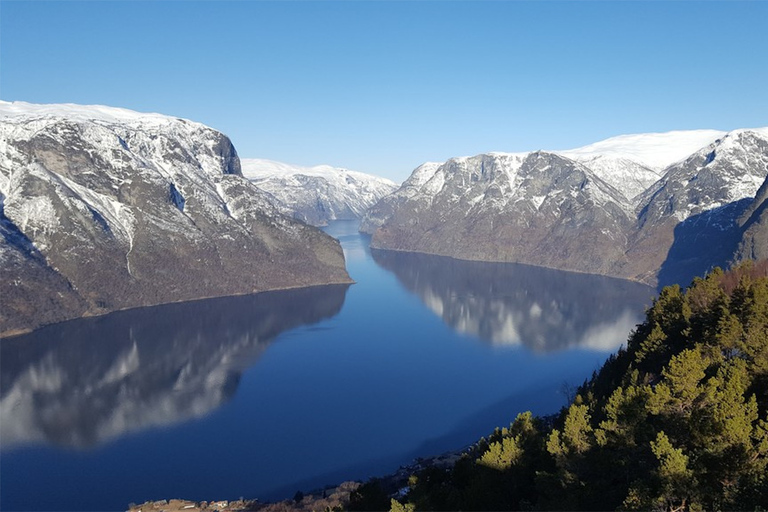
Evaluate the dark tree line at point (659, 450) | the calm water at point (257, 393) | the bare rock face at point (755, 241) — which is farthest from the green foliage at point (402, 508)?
the bare rock face at point (755, 241)

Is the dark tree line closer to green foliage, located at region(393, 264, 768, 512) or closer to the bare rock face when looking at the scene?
green foliage, located at region(393, 264, 768, 512)

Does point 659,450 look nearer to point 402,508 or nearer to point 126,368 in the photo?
point 402,508

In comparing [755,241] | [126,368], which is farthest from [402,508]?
[755,241]

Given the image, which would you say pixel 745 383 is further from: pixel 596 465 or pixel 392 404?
pixel 392 404

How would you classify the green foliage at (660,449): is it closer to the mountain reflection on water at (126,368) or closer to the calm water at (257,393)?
the calm water at (257,393)

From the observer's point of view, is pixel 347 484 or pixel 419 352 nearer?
pixel 347 484

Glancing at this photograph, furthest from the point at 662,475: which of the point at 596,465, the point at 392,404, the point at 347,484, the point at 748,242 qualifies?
the point at 748,242
